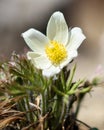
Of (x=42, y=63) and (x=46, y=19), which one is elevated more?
(x=46, y=19)

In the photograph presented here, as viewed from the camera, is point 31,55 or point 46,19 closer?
point 31,55

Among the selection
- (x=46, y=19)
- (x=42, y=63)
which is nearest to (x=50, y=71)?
(x=42, y=63)

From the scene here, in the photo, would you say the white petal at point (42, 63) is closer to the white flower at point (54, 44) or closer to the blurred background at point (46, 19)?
the white flower at point (54, 44)

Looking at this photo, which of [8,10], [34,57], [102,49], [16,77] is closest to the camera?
[34,57]

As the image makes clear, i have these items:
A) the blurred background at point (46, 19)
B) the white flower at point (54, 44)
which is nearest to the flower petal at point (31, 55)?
the white flower at point (54, 44)

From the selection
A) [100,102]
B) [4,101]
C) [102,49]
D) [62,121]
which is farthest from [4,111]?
[102,49]

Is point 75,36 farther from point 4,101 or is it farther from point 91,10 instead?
point 91,10

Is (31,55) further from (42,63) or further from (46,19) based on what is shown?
(46,19)
